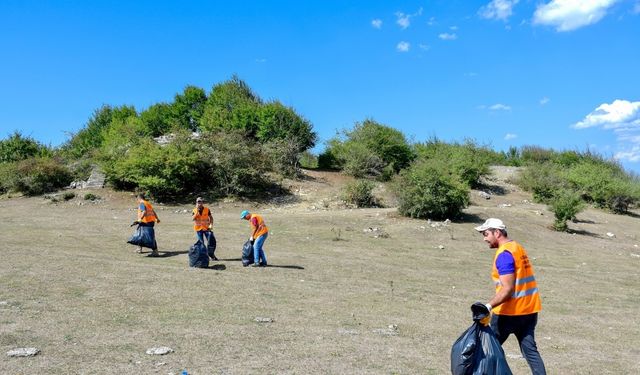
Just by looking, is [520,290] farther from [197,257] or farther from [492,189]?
[492,189]

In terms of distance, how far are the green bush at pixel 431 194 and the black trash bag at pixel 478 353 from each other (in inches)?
752

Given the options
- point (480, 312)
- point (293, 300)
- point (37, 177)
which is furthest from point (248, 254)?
point (37, 177)

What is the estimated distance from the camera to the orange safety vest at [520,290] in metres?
5.37

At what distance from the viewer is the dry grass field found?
6730mm

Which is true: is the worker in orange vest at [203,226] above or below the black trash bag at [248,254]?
above

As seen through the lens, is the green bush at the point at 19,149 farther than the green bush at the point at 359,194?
Yes

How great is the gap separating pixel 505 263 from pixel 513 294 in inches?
13.0

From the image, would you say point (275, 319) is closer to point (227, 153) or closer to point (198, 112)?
point (227, 153)

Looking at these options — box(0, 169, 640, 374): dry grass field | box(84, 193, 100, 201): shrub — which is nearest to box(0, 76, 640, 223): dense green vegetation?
box(84, 193, 100, 201): shrub

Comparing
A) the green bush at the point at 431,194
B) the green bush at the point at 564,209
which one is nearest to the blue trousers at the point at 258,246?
the green bush at the point at 431,194

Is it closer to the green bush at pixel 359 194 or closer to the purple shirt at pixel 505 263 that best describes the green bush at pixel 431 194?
the green bush at pixel 359 194

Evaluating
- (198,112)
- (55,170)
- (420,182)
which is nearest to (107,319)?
(420,182)

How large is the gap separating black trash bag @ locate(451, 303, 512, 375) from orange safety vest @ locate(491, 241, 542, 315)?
0.55 metres

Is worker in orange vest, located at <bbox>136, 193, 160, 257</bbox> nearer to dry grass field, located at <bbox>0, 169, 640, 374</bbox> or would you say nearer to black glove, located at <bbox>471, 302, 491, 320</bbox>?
dry grass field, located at <bbox>0, 169, 640, 374</bbox>
